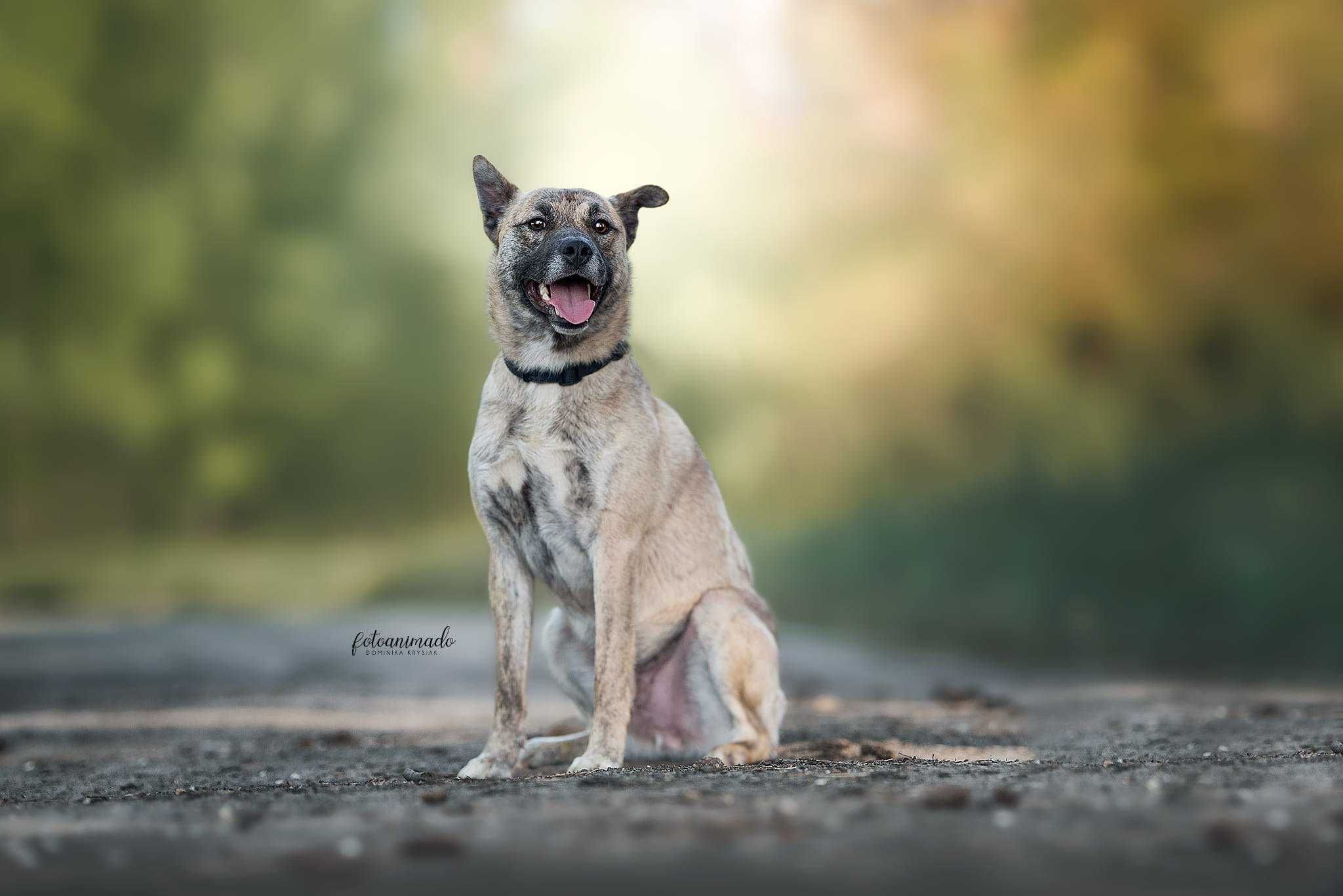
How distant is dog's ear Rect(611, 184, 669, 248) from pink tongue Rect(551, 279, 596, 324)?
1.75 ft

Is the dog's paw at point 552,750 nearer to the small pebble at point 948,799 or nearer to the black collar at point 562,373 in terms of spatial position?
the black collar at point 562,373

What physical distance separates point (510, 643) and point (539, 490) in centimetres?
73

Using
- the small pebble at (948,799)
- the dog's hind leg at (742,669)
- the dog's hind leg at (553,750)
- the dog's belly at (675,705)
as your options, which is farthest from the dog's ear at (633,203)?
the small pebble at (948,799)

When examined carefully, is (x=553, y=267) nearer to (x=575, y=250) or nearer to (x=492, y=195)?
(x=575, y=250)

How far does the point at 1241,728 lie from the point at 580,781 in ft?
14.6

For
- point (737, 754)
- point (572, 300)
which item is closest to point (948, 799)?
point (737, 754)

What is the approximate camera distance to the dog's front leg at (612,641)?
16.9 feet

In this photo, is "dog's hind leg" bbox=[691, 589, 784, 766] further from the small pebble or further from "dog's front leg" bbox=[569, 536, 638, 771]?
the small pebble

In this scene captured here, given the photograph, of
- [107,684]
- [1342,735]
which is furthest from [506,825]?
[107,684]

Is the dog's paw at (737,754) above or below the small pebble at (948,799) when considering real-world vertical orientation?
above

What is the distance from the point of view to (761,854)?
9.57ft

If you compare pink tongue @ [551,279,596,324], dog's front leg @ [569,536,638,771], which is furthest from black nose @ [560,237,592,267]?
dog's front leg @ [569,536,638,771]

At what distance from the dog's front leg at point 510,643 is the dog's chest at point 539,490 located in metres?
0.14

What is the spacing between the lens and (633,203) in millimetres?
5883
